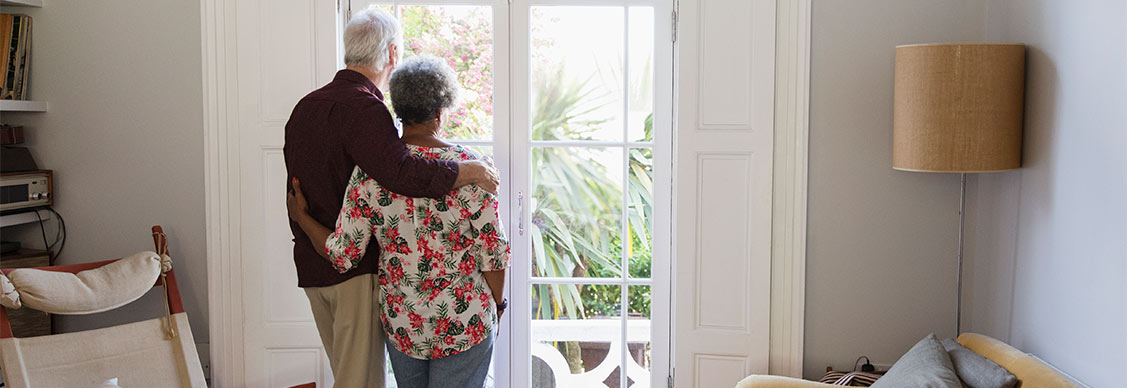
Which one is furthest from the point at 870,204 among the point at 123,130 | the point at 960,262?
the point at 123,130

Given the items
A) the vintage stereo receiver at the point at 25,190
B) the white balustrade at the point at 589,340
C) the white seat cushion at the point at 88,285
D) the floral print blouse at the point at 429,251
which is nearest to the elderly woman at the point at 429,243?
the floral print blouse at the point at 429,251

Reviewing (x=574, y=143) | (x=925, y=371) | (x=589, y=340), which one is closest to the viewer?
(x=925, y=371)

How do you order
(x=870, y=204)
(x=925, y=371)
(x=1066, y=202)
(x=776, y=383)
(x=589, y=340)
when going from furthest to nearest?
(x=589, y=340) → (x=870, y=204) → (x=776, y=383) → (x=1066, y=202) → (x=925, y=371)

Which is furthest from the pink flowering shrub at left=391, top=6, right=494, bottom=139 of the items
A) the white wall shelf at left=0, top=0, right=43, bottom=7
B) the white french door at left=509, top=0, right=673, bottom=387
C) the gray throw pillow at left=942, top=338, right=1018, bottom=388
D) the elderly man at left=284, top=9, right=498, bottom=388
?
the gray throw pillow at left=942, top=338, right=1018, bottom=388

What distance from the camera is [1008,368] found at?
2.39 m

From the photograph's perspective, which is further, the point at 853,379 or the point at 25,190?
the point at 25,190

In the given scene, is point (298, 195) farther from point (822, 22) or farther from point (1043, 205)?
point (1043, 205)

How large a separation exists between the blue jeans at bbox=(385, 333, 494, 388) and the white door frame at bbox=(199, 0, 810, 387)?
97cm

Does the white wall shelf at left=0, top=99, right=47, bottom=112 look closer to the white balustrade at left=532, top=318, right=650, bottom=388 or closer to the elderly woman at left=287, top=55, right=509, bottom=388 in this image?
the elderly woman at left=287, top=55, right=509, bottom=388

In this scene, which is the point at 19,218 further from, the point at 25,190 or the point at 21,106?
the point at 21,106

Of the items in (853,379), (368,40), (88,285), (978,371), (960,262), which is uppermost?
(368,40)

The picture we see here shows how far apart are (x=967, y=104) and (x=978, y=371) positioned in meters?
0.83

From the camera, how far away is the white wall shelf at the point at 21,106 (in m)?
3.21

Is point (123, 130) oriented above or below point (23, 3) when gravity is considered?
below
